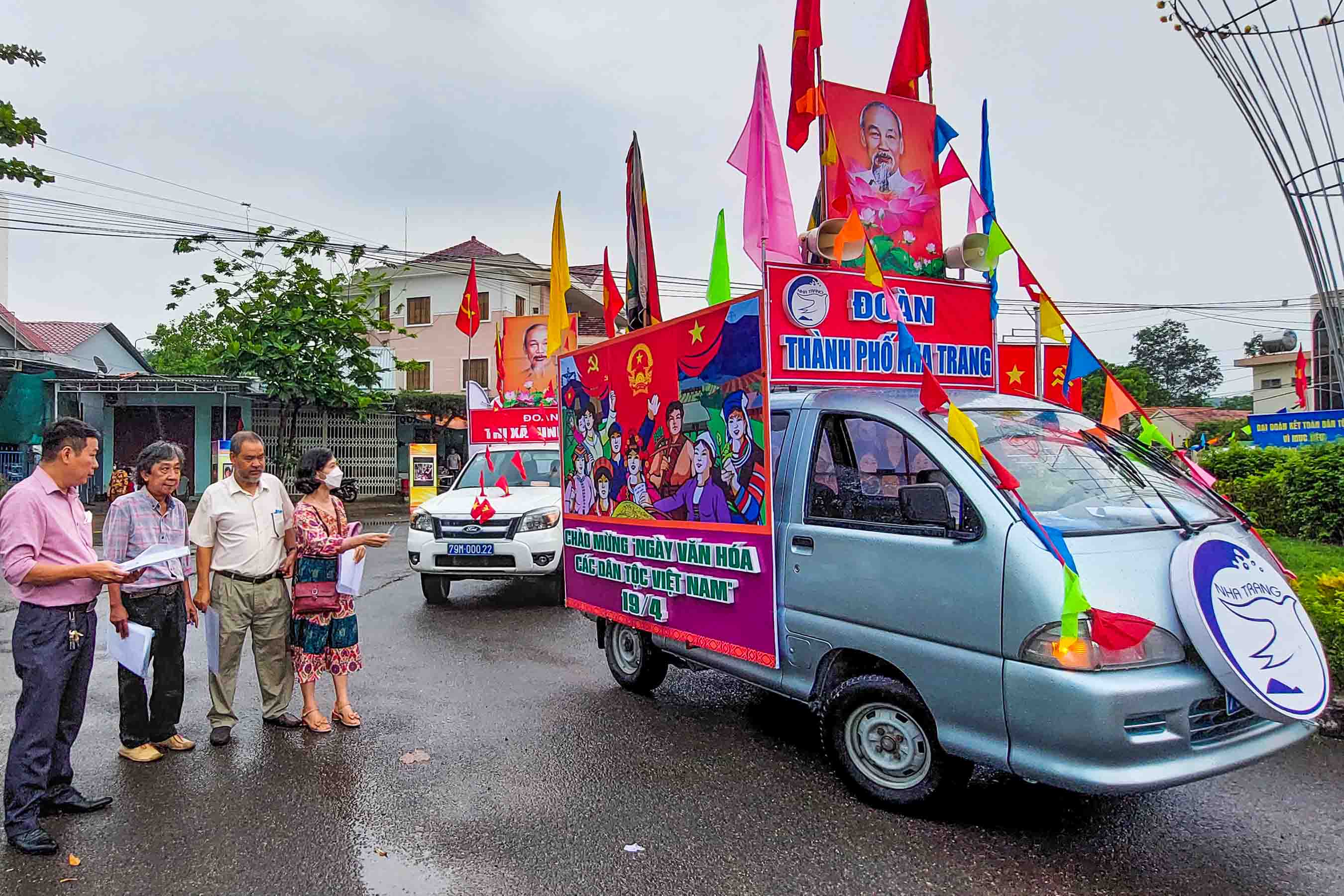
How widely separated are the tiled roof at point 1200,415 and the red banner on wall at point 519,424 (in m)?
37.5

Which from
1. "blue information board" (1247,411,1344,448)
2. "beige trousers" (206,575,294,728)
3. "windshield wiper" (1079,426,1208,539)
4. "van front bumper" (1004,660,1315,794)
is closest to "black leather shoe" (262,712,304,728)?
"beige trousers" (206,575,294,728)

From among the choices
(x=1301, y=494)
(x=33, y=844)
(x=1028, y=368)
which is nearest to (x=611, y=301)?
(x=1028, y=368)

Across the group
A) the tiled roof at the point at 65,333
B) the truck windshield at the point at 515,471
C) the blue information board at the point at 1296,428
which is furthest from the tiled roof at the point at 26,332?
the blue information board at the point at 1296,428

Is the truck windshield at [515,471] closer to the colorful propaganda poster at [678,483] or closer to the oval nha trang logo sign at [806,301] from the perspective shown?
the colorful propaganda poster at [678,483]

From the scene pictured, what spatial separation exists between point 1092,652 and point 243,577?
432cm

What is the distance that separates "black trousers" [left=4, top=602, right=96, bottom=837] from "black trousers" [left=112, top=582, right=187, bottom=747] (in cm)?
72

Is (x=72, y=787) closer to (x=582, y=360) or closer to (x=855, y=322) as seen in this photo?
(x=582, y=360)

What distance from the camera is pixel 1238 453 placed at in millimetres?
12031

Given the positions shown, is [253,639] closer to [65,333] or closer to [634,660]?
[634,660]

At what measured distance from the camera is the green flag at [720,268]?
631 centimetres

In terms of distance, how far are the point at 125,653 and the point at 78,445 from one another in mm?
1105

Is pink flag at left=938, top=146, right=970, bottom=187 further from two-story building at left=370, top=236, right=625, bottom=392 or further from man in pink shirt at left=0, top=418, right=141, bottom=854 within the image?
two-story building at left=370, top=236, right=625, bottom=392

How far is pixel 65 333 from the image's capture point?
3195 centimetres

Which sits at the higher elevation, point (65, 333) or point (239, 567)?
point (65, 333)
